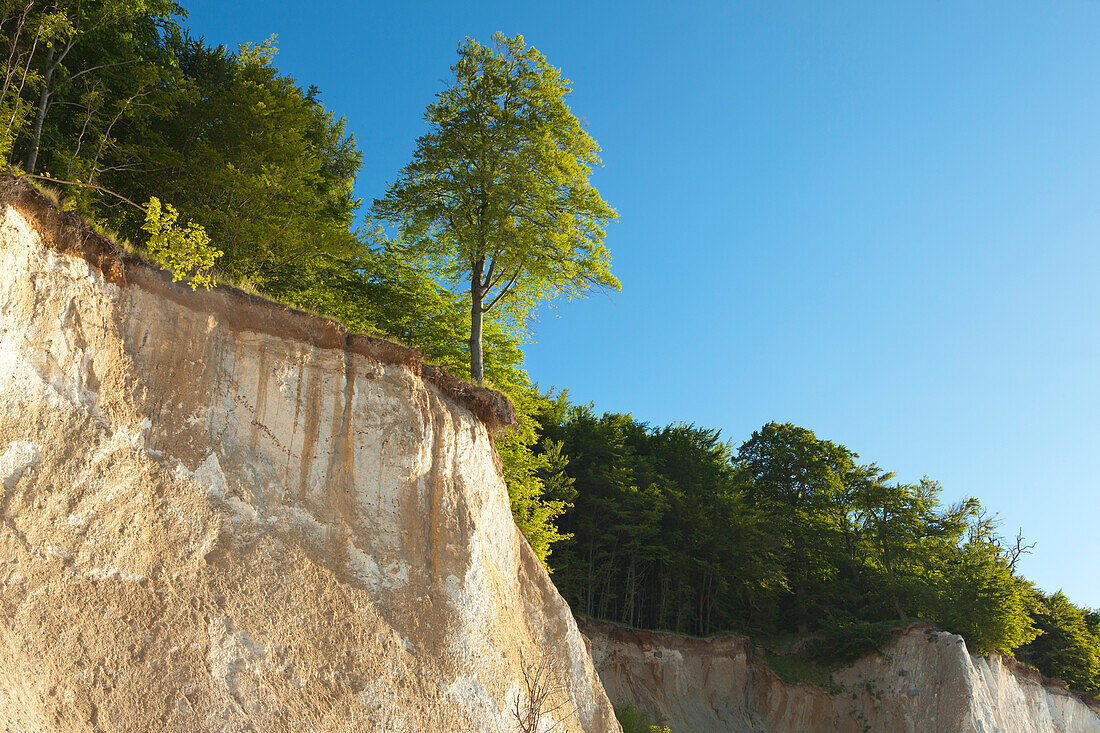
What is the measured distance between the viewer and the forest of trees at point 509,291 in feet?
61.3

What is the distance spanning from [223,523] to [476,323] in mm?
10090

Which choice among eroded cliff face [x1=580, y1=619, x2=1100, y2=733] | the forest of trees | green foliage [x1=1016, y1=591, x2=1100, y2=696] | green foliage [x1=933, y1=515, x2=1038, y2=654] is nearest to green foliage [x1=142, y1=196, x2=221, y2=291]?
the forest of trees

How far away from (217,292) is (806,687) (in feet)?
107

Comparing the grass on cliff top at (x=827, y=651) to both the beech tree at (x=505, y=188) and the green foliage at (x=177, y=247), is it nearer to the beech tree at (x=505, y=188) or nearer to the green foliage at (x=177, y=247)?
the beech tree at (x=505, y=188)

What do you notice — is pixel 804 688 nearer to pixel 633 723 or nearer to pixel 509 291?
pixel 633 723

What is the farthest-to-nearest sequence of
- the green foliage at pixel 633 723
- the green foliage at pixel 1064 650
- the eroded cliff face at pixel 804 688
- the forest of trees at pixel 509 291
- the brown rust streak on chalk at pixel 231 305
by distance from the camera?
the green foliage at pixel 1064 650 → the eroded cliff face at pixel 804 688 → the green foliage at pixel 633 723 → the forest of trees at pixel 509 291 → the brown rust streak on chalk at pixel 231 305

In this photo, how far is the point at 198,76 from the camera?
1055 inches

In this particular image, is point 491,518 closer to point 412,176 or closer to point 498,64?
point 412,176

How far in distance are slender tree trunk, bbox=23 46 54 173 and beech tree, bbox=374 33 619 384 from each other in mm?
8370

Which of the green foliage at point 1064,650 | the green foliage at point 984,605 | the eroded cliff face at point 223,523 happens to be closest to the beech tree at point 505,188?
the eroded cliff face at point 223,523

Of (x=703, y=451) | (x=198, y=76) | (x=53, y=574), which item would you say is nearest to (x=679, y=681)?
(x=703, y=451)

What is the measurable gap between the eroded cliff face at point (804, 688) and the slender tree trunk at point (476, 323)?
55.1 feet

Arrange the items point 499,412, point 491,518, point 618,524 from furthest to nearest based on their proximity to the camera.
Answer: point 618,524 < point 499,412 < point 491,518

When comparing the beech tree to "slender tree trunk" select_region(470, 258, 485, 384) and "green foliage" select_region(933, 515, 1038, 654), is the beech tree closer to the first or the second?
"slender tree trunk" select_region(470, 258, 485, 384)
